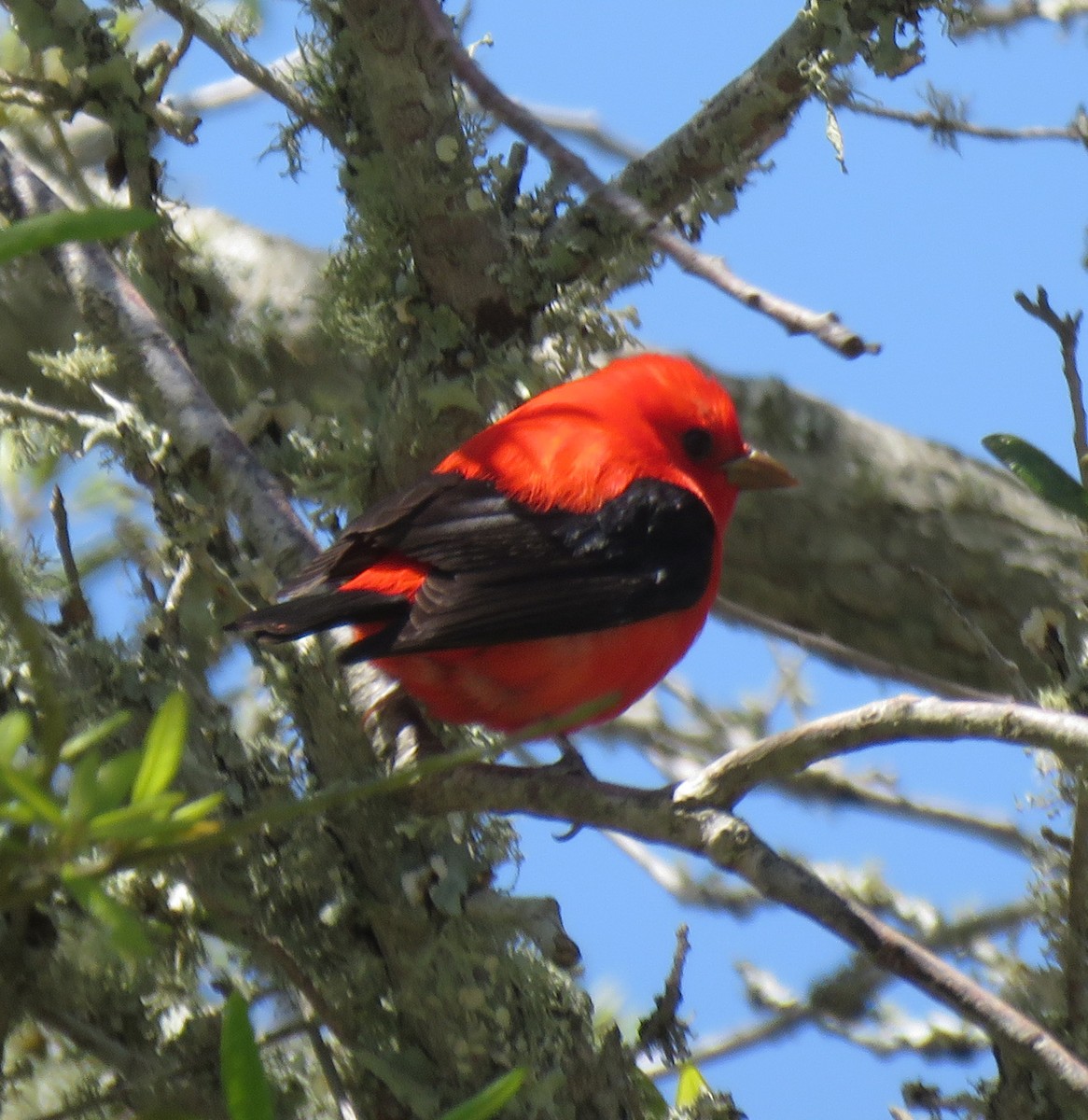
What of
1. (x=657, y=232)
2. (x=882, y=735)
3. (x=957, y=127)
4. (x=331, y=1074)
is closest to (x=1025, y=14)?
(x=957, y=127)

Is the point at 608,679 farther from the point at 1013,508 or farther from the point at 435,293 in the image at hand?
the point at 1013,508

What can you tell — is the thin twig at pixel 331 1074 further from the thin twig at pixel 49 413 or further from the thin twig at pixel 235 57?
the thin twig at pixel 235 57

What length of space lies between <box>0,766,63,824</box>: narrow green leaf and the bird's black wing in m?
1.09

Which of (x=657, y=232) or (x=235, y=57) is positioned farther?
(x=235, y=57)

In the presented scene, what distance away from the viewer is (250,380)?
11.2 ft

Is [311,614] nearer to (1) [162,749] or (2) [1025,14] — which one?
(1) [162,749]

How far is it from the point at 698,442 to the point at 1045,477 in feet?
4.53

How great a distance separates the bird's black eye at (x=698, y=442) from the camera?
3.19 m

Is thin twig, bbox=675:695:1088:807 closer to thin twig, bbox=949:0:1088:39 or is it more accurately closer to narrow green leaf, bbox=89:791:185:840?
narrow green leaf, bbox=89:791:185:840

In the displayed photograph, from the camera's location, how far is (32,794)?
1094mm

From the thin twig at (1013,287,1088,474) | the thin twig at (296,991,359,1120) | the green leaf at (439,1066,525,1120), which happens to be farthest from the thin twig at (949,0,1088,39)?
the green leaf at (439,1066,525,1120)

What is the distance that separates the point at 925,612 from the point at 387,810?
1730mm

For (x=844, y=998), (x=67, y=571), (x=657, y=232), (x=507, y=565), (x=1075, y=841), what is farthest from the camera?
(x=844, y=998)

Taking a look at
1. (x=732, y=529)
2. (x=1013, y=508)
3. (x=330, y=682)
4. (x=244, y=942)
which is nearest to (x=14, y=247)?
(x=244, y=942)
